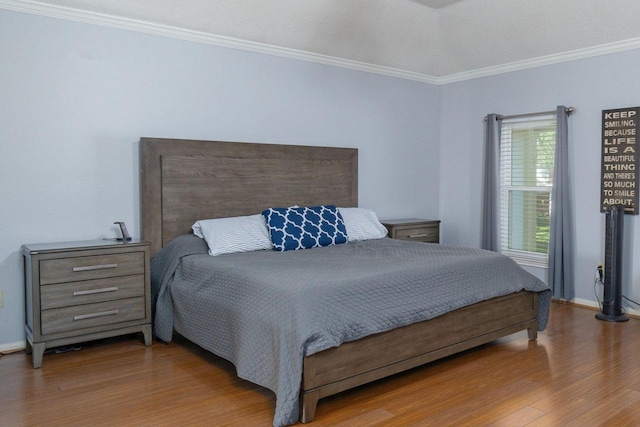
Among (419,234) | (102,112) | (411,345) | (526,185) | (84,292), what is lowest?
(411,345)

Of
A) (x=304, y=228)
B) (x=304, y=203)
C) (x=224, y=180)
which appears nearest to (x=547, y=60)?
(x=304, y=203)

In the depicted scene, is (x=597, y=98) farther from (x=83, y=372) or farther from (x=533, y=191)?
(x=83, y=372)

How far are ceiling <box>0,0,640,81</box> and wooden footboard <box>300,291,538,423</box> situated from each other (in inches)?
88.3

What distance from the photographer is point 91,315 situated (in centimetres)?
327

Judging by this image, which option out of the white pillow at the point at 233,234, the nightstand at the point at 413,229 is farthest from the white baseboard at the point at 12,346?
the nightstand at the point at 413,229

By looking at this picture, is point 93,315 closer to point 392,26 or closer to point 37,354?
point 37,354

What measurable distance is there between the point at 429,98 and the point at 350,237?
2288 mm

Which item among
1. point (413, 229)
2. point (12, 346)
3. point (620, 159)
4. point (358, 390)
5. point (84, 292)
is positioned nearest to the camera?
point (358, 390)

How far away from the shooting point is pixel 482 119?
17.7 feet

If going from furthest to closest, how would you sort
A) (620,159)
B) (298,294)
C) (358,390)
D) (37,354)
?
(620,159)
(37,354)
(358,390)
(298,294)

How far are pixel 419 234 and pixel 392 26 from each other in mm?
1926

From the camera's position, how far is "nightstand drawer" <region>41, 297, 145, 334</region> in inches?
124

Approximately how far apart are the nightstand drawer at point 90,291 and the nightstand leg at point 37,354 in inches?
8.6

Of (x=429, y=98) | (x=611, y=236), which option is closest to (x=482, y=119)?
(x=429, y=98)
